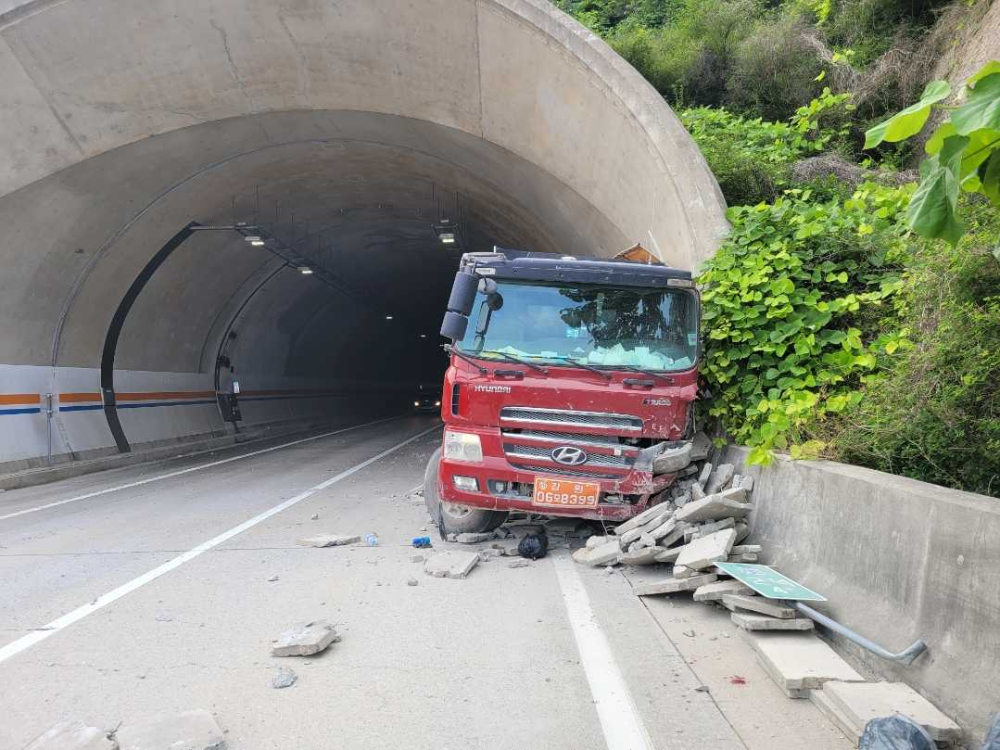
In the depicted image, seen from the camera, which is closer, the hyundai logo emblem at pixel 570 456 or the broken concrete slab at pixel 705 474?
the hyundai logo emblem at pixel 570 456

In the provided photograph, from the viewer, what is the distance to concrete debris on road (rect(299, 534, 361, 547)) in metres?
7.50

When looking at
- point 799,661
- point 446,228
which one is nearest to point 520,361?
point 799,661

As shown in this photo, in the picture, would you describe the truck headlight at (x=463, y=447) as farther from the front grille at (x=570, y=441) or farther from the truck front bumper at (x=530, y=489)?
the front grille at (x=570, y=441)

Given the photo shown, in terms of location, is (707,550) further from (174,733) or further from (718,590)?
(174,733)

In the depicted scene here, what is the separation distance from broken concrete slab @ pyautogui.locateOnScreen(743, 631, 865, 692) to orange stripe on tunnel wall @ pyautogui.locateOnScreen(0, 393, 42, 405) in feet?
47.8

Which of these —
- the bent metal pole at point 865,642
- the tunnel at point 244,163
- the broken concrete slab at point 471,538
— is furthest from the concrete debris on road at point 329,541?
the tunnel at point 244,163

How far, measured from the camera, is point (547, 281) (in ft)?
23.9

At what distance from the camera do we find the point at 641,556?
6.16 meters

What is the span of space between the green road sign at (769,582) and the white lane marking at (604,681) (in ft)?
3.26

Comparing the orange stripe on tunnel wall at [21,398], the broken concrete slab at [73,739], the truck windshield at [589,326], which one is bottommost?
the broken concrete slab at [73,739]

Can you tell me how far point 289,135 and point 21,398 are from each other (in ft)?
24.1

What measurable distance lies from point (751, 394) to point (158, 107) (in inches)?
425

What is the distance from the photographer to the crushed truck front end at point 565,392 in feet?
22.2

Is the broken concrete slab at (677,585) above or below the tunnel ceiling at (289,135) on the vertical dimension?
below
